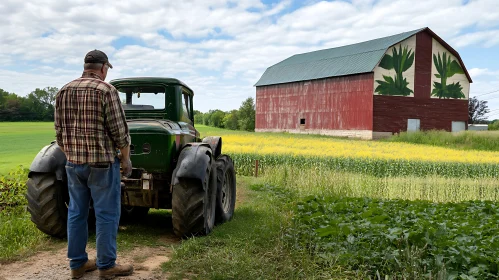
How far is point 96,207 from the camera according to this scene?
4.04 m

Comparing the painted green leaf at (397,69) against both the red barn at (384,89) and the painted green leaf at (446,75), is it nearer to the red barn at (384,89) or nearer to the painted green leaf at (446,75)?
the red barn at (384,89)

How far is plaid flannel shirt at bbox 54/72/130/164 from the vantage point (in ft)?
13.0

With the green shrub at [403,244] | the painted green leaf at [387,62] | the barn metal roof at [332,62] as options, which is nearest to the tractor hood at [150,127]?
the green shrub at [403,244]

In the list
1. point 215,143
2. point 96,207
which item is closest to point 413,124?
point 215,143

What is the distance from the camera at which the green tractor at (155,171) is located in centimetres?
541

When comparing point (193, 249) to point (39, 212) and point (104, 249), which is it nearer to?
point (104, 249)

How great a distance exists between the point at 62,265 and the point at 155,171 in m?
1.62

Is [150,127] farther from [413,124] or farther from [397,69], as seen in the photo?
[413,124]

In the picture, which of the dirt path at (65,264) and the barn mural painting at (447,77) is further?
the barn mural painting at (447,77)

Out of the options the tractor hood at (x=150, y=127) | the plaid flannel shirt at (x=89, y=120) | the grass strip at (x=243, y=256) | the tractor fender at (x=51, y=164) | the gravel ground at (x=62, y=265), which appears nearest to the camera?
the plaid flannel shirt at (x=89, y=120)

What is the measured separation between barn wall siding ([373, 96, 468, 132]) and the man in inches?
1098

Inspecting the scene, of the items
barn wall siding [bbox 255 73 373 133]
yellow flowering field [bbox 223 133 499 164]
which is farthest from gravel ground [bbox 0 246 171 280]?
barn wall siding [bbox 255 73 373 133]

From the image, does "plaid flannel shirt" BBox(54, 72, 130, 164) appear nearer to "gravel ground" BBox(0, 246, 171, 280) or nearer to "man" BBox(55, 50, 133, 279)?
"man" BBox(55, 50, 133, 279)

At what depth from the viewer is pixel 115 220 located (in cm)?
416
